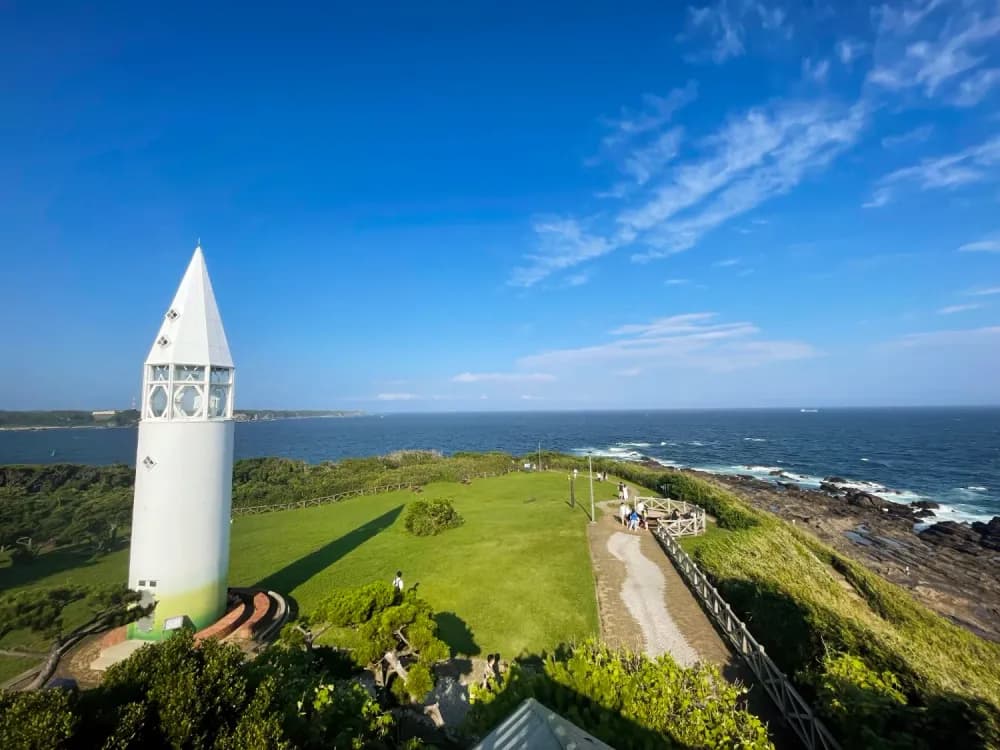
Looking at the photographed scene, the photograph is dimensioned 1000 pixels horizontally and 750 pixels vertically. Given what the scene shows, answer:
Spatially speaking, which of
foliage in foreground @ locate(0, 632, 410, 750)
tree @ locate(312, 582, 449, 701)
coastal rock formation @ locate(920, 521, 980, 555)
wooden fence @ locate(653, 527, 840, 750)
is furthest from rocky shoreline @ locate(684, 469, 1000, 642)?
foliage in foreground @ locate(0, 632, 410, 750)

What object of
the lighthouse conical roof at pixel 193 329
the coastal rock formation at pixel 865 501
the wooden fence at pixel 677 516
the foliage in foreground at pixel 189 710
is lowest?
the coastal rock formation at pixel 865 501

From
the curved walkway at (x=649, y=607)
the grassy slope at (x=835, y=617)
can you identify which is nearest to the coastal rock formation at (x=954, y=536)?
the grassy slope at (x=835, y=617)

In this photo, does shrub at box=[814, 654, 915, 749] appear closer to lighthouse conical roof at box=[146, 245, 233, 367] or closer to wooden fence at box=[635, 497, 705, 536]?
wooden fence at box=[635, 497, 705, 536]

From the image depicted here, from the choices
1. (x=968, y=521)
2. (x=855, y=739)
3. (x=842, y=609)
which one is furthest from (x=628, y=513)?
(x=968, y=521)

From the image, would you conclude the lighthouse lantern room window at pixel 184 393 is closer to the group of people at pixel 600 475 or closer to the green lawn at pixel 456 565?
the green lawn at pixel 456 565

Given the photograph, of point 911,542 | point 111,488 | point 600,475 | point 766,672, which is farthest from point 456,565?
point 911,542
